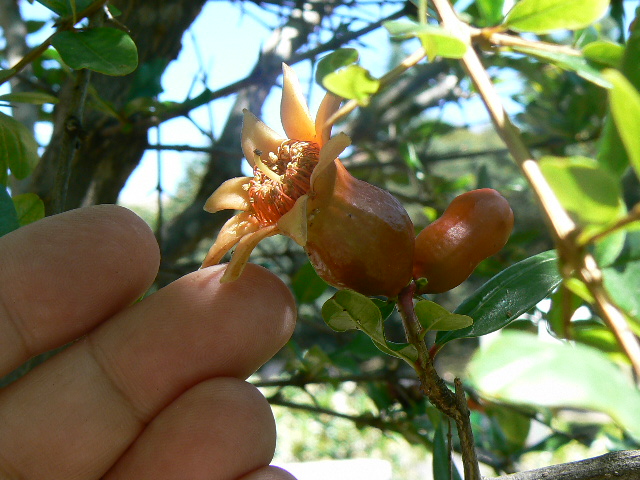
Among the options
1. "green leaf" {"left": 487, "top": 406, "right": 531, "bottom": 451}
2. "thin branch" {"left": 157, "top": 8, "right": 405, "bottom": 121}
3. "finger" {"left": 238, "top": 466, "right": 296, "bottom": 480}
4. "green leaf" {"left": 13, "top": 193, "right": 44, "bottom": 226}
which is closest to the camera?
"finger" {"left": 238, "top": 466, "right": 296, "bottom": 480}

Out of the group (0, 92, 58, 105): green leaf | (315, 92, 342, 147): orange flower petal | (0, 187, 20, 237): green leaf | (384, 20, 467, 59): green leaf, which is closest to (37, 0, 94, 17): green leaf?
(0, 92, 58, 105): green leaf

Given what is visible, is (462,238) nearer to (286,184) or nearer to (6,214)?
(286,184)

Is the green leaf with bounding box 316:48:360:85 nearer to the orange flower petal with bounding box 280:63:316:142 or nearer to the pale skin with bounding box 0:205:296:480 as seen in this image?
the orange flower petal with bounding box 280:63:316:142

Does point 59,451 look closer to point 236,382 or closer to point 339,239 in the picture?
point 236,382

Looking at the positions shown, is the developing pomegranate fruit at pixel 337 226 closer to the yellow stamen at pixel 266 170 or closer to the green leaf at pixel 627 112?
the yellow stamen at pixel 266 170

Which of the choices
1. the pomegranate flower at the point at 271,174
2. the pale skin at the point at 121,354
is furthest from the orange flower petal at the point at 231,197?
the pale skin at the point at 121,354
